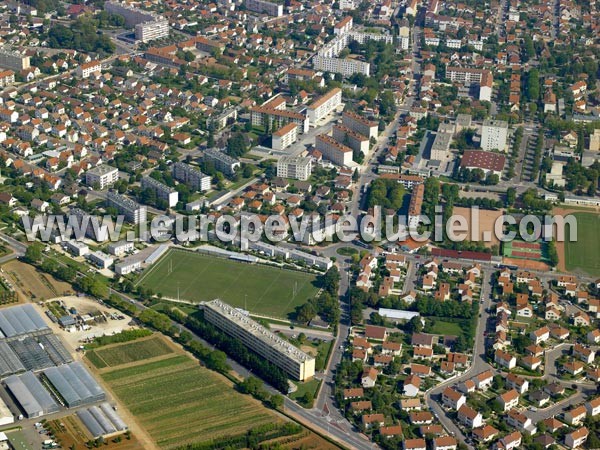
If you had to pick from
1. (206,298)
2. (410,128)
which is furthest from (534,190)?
(206,298)

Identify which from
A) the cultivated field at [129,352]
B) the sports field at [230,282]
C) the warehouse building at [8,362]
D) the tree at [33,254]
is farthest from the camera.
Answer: the tree at [33,254]

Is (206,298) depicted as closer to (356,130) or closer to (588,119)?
(356,130)

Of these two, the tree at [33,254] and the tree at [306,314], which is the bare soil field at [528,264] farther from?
the tree at [33,254]

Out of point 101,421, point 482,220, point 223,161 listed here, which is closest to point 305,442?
point 101,421

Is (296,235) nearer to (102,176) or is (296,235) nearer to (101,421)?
(102,176)

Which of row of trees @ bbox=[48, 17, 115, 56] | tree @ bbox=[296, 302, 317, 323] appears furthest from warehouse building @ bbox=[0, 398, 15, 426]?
row of trees @ bbox=[48, 17, 115, 56]

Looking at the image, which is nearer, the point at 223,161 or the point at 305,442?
the point at 305,442

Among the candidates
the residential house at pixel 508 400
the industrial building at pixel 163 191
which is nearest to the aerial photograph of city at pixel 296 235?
the residential house at pixel 508 400

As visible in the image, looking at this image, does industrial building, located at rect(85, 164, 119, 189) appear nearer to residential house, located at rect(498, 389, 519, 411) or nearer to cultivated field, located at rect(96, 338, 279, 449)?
cultivated field, located at rect(96, 338, 279, 449)
